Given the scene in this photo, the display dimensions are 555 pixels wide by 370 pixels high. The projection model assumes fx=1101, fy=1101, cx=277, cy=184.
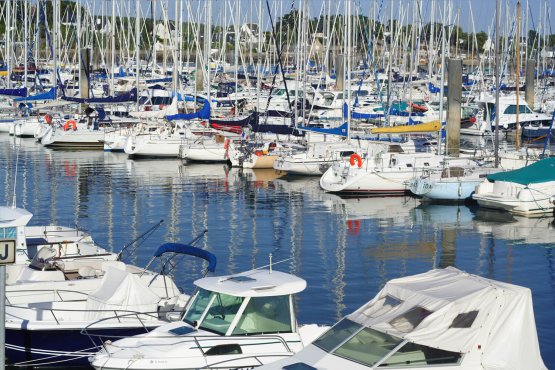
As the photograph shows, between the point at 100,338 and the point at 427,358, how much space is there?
644 centimetres

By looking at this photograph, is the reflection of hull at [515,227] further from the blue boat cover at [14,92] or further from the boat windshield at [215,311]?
the blue boat cover at [14,92]

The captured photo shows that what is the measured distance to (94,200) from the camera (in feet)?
144

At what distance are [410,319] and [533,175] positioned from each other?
86.7 feet

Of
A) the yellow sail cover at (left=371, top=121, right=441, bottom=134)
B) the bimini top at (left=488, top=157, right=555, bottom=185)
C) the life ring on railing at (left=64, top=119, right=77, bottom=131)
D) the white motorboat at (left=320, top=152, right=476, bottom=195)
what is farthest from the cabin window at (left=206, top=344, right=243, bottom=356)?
the life ring on railing at (left=64, top=119, right=77, bottom=131)

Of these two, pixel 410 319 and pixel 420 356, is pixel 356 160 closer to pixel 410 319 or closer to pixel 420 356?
pixel 410 319

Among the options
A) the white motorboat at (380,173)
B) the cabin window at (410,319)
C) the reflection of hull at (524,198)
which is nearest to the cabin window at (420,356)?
the cabin window at (410,319)

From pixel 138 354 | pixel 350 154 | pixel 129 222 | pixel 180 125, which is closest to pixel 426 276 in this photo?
pixel 138 354

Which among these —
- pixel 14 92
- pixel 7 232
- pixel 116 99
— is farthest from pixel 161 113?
pixel 7 232

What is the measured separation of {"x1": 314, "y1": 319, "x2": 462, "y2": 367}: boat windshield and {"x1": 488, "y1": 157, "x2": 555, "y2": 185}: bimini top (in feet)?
86.9

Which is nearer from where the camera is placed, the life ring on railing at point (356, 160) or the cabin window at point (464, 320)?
the cabin window at point (464, 320)

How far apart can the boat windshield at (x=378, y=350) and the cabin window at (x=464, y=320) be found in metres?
0.49

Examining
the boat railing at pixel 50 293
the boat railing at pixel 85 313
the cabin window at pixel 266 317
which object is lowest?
the boat railing at pixel 50 293

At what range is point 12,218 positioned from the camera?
77.9 feet

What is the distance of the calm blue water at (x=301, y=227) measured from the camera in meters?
28.7
